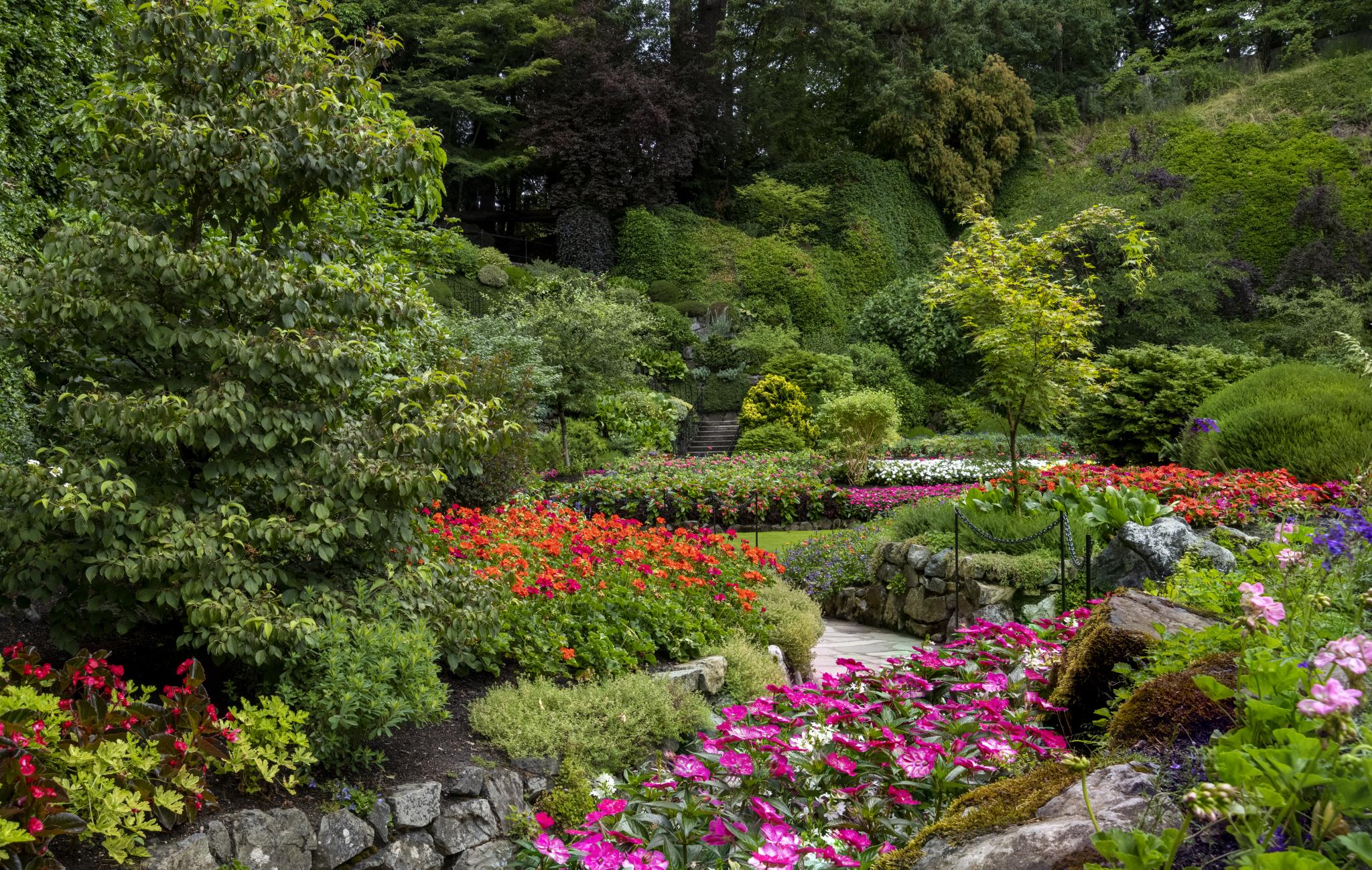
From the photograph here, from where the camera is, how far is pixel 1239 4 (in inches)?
1099

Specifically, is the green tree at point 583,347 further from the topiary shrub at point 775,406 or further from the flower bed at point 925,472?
the flower bed at point 925,472

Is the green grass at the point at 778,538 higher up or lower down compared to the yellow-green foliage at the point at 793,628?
lower down

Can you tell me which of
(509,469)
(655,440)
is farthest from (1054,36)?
(509,469)

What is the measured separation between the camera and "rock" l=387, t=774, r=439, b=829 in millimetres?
3324

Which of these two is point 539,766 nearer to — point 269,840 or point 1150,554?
point 269,840

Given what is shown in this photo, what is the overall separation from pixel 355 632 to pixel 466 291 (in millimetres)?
16828

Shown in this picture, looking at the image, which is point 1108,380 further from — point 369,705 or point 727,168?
point 727,168

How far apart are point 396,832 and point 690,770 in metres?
1.56

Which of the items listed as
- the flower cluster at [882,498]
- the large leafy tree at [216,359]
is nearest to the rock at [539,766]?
the large leafy tree at [216,359]

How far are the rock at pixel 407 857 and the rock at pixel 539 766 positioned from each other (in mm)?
517

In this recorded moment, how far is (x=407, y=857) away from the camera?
3.30 meters

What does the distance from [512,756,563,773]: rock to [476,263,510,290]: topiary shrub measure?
55.7ft

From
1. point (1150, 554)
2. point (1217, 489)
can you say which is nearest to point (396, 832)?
point (1150, 554)

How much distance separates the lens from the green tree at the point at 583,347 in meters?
15.0
